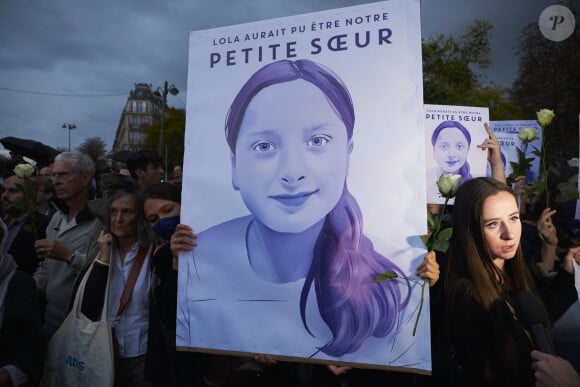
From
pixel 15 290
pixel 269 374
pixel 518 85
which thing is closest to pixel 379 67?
pixel 269 374

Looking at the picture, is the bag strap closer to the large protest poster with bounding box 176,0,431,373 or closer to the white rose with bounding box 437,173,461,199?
the large protest poster with bounding box 176,0,431,373

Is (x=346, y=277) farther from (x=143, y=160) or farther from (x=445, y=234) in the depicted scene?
(x=143, y=160)

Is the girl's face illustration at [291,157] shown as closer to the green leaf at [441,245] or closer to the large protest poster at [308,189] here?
the large protest poster at [308,189]

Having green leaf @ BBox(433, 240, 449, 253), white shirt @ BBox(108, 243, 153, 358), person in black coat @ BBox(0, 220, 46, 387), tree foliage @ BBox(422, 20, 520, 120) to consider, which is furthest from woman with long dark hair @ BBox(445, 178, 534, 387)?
tree foliage @ BBox(422, 20, 520, 120)

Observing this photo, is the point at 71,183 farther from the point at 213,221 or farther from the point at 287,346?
the point at 287,346

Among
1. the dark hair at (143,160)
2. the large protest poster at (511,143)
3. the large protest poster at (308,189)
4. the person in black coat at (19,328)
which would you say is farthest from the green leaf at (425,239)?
the dark hair at (143,160)

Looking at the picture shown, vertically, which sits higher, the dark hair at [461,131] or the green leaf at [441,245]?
the dark hair at [461,131]

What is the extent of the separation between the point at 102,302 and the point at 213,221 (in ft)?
3.15

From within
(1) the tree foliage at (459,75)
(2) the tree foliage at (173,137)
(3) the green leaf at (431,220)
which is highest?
(2) the tree foliage at (173,137)

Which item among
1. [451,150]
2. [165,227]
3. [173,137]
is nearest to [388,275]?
[165,227]

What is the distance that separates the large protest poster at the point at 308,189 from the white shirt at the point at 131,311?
26.8 inches

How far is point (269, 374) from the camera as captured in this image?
8.88ft

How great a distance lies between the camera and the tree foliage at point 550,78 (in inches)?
531

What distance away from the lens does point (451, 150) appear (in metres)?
3.54
